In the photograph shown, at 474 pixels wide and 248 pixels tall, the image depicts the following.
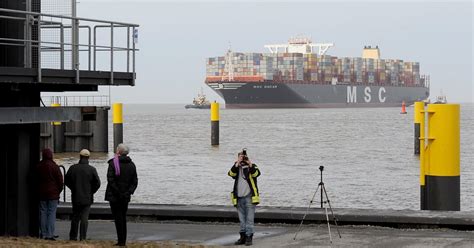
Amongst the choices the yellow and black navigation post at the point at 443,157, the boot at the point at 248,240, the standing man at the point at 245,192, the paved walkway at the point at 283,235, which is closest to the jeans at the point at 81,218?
the paved walkway at the point at 283,235

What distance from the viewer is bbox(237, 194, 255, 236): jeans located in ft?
46.4

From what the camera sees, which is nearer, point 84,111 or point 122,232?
point 122,232

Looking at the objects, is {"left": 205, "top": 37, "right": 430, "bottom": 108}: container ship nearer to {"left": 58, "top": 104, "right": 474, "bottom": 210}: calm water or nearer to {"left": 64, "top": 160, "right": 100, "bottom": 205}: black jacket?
{"left": 58, "top": 104, "right": 474, "bottom": 210}: calm water

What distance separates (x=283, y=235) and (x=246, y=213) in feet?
4.03

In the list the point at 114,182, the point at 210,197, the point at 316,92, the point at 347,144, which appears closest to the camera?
the point at 114,182

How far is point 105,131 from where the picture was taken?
53.6m

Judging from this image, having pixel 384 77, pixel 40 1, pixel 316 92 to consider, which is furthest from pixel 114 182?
pixel 384 77

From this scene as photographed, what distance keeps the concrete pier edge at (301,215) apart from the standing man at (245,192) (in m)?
2.38

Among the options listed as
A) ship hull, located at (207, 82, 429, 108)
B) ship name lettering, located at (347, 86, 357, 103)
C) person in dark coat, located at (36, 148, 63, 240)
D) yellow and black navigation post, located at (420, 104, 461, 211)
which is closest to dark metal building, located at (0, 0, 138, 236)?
person in dark coat, located at (36, 148, 63, 240)

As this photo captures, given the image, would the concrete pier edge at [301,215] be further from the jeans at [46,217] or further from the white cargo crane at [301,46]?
the white cargo crane at [301,46]

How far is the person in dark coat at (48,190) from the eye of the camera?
14.3m

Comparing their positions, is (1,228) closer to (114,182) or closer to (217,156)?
(114,182)

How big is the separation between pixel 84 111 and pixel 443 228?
6.45 meters

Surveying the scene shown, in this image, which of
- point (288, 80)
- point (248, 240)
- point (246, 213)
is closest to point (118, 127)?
point (246, 213)
